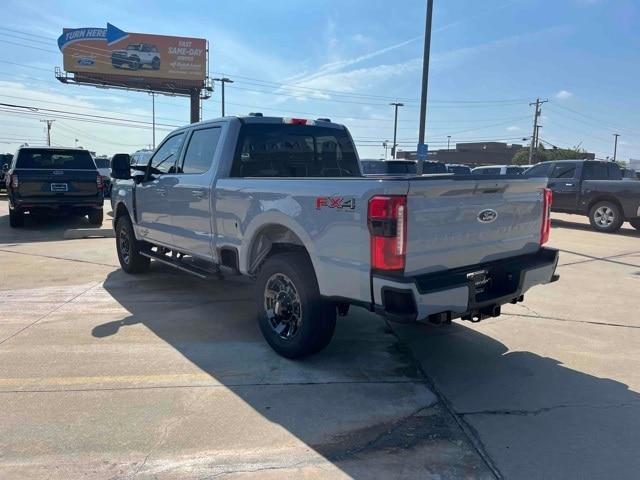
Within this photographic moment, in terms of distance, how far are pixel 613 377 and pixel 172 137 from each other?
17.8 feet

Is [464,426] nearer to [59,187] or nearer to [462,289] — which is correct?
[462,289]

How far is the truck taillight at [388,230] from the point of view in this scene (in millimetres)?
3488

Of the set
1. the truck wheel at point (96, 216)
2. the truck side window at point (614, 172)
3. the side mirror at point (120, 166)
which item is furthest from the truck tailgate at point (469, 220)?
→ the truck side window at point (614, 172)

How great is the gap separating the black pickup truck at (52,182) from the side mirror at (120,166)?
6351 millimetres

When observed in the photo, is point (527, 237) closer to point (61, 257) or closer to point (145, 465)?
point (145, 465)

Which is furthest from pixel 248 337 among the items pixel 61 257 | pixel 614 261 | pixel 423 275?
pixel 614 261

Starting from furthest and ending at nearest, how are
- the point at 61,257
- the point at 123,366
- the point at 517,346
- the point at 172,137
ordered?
the point at 61,257, the point at 172,137, the point at 517,346, the point at 123,366

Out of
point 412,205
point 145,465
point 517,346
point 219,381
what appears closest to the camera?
point 145,465

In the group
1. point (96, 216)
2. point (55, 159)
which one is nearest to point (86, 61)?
point (55, 159)

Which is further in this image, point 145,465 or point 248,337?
point 248,337

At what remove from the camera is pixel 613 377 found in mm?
4324

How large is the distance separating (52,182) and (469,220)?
11.3 meters

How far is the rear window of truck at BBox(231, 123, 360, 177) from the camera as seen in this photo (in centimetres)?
545

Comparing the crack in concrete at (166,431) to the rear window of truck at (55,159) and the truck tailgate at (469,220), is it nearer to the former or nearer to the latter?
the truck tailgate at (469,220)
